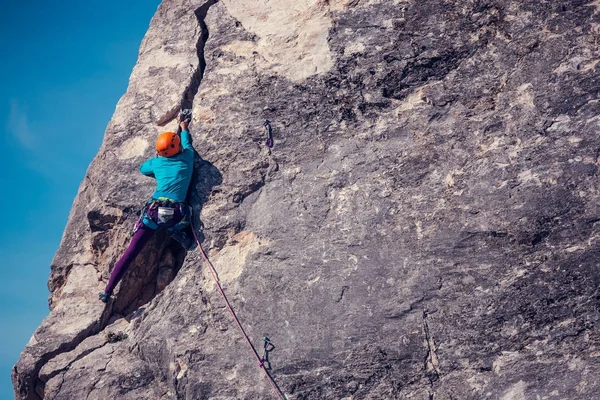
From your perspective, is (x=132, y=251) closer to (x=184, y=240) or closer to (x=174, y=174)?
(x=184, y=240)

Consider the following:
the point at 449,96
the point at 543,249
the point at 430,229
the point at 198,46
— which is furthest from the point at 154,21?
the point at 543,249

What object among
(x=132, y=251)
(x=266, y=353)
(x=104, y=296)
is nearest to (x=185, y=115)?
(x=132, y=251)

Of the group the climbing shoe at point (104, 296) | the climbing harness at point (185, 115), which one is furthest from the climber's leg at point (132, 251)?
the climbing harness at point (185, 115)

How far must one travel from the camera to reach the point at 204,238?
798 cm

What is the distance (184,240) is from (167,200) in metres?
0.55

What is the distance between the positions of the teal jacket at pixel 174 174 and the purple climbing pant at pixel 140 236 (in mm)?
135

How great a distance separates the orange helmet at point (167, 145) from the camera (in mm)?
7992

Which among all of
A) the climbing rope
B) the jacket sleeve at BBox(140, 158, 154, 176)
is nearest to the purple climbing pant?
the climbing rope

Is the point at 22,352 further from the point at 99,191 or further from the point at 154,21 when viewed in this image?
the point at 154,21

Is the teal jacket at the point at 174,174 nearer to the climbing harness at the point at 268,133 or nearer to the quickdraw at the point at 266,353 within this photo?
the climbing harness at the point at 268,133

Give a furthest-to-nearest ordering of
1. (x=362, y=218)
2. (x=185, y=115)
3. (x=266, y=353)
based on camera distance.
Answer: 1. (x=185, y=115)
2. (x=362, y=218)
3. (x=266, y=353)

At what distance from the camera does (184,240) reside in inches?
321

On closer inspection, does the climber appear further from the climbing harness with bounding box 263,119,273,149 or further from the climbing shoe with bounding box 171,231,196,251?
the climbing harness with bounding box 263,119,273,149

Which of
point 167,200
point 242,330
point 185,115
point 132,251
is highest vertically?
point 185,115
